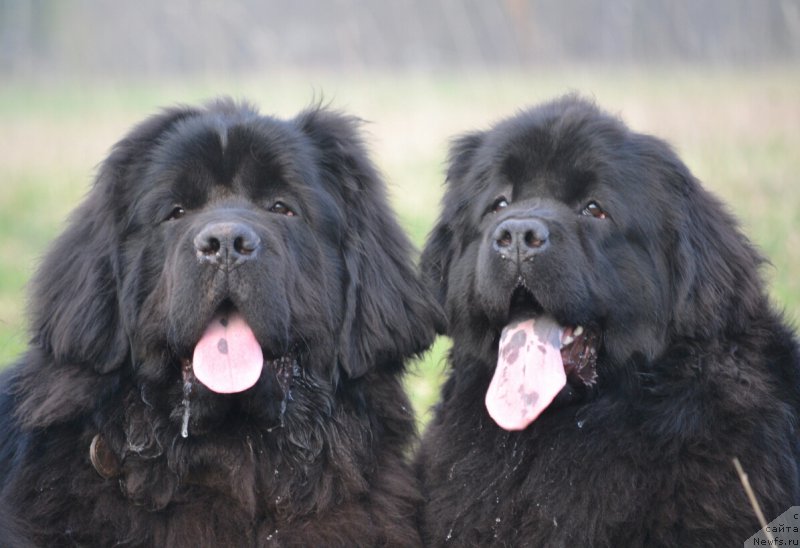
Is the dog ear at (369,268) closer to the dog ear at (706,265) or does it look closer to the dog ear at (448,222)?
the dog ear at (448,222)

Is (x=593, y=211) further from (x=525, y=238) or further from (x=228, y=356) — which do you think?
(x=228, y=356)

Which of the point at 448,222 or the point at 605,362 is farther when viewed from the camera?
the point at 448,222

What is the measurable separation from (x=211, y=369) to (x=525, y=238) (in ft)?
3.72

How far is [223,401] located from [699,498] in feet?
5.27

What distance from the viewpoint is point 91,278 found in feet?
12.2

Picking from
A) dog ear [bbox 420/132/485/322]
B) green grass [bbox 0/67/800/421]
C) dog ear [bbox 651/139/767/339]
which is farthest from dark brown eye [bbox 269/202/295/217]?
green grass [bbox 0/67/800/421]

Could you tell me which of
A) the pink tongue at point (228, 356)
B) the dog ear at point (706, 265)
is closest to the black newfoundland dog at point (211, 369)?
the pink tongue at point (228, 356)

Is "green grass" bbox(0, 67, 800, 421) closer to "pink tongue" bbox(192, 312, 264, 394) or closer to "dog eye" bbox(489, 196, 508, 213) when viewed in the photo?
"dog eye" bbox(489, 196, 508, 213)

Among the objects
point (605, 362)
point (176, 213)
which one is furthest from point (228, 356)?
point (605, 362)

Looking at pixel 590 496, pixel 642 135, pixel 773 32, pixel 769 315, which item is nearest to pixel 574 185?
pixel 642 135

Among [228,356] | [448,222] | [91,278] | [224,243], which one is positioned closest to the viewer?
[224,243]

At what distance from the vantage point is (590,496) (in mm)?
3596

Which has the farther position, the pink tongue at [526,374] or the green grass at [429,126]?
the green grass at [429,126]

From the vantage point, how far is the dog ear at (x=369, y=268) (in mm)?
3816
